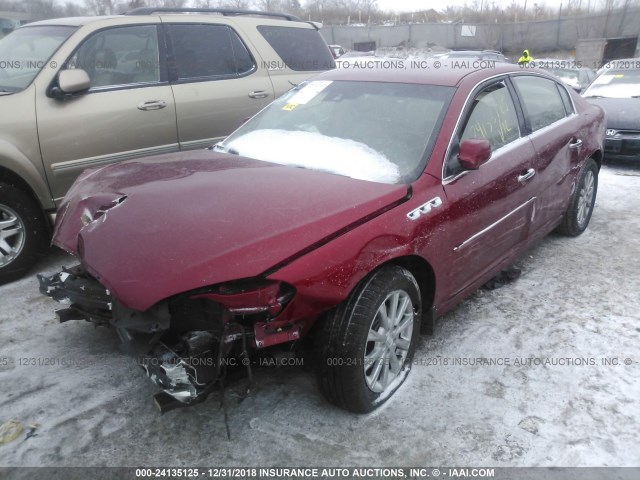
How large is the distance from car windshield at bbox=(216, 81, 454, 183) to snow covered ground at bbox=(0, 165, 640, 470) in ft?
3.78

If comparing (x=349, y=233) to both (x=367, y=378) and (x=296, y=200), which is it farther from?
(x=367, y=378)

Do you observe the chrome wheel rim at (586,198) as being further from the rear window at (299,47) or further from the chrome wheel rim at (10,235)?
the chrome wheel rim at (10,235)

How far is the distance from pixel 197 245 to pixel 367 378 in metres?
1.07

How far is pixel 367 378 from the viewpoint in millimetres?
2617

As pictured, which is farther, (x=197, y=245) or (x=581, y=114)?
(x=581, y=114)

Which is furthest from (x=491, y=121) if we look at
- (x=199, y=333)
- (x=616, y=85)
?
(x=616, y=85)

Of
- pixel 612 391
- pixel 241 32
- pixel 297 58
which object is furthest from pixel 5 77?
pixel 612 391

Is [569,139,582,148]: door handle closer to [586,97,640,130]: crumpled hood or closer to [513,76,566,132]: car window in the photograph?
[513,76,566,132]: car window

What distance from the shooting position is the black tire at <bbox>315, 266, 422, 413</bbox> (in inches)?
94.7

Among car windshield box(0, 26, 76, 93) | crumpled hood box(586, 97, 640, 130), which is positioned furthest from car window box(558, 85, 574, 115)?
car windshield box(0, 26, 76, 93)

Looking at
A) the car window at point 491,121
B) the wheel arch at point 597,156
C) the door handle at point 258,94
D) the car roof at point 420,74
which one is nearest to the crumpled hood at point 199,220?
the car window at point 491,121

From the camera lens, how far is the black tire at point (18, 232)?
379cm

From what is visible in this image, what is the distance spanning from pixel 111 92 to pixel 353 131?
2266mm

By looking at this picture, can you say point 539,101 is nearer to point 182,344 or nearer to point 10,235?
point 182,344
